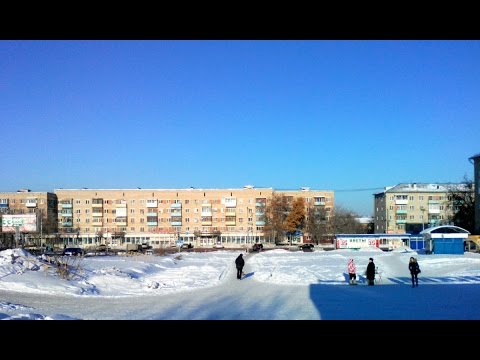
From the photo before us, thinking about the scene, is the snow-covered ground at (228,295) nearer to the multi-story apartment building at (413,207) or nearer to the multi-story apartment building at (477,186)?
the multi-story apartment building at (477,186)

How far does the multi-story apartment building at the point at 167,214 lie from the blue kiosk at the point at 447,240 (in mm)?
28048

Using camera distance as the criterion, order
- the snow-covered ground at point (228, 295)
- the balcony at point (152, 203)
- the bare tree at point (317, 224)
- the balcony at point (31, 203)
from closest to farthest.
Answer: the snow-covered ground at point (228, 295) < the bare tree at point (317, 224) < the balcony at point (31, 203) < the balcony at point (152, 203)

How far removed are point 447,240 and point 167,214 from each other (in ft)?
132

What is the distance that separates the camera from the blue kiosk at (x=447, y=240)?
35.7m

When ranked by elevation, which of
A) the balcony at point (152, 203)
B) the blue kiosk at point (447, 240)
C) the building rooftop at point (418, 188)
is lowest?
the blue kiosk at point (447, 240)

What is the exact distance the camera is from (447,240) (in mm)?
36156

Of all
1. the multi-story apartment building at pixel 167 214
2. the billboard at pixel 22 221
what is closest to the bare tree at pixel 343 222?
the multi-story apartment building at pixel 167 214

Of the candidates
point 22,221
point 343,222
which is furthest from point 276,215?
point 22,221

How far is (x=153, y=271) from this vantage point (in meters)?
23.9

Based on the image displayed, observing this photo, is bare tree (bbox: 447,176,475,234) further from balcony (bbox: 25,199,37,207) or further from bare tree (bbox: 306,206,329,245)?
balcony (bbox: 25,199,37,207)

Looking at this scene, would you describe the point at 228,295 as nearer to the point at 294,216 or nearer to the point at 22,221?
the point at 22,221

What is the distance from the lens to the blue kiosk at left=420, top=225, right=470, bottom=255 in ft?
117
